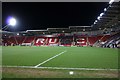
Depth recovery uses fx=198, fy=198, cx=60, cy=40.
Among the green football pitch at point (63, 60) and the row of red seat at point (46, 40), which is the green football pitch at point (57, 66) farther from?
the row of red seat at point (46, 40)

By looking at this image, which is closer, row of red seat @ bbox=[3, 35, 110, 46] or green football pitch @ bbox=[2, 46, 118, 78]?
green football pitch @ bbox=[2, 46, 118, 78]

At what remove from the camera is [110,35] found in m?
59.3

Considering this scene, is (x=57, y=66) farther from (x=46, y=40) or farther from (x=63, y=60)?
(x=46, y=40)

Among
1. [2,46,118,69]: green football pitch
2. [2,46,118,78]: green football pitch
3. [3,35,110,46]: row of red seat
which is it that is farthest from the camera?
[3,35,110,46]: row of red seat

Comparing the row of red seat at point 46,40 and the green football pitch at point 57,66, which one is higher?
the row of red seat at point 46,40

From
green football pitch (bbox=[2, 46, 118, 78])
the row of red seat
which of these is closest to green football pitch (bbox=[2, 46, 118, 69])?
green football pitch (bbox=[2, 46, 118, 78])

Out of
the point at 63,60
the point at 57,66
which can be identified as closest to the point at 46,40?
the point at 63,60

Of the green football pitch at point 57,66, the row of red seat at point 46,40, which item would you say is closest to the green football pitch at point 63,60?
the green football pitch at point 57,66

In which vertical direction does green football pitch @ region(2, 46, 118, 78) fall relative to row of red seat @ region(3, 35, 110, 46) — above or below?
below

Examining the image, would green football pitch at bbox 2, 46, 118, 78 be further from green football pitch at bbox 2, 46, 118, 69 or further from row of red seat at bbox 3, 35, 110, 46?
row of red seat at bbox 3, 35, 110, 46

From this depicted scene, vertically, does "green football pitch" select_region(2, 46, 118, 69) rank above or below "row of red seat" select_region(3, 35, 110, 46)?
below

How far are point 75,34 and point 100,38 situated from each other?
12.3 meters

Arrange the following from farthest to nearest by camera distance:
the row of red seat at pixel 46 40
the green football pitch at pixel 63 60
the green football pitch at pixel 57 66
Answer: the row of red seat at pixel 46 40, the green football pitch at pixel 63 60, the green football pitch at pixel 57 66

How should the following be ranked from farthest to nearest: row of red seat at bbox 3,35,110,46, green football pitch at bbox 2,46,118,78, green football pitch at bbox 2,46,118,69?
row of red seat at bbox 3,35,110,46 < green football pitch at bbox 2,46,118,69 < green football pitch at bbox 2,46,118,78
